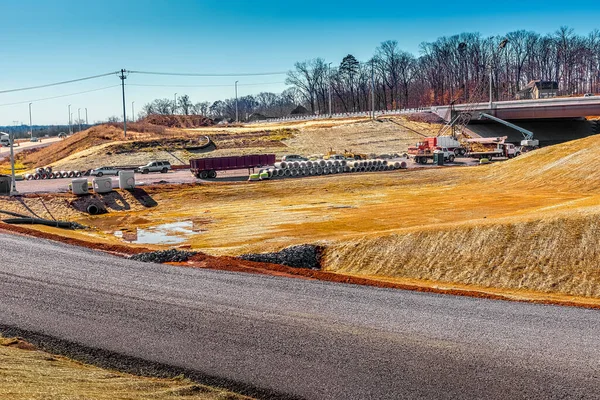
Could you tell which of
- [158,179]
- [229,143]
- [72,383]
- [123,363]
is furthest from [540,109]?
[72,383]

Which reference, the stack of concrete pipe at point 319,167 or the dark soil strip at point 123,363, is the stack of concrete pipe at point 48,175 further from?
the dark soil strip at point 123,363

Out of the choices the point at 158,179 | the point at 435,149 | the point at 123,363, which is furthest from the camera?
the point at 435,149

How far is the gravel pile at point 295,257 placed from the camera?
97.8 feet

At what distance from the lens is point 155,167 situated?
76500 millimetres

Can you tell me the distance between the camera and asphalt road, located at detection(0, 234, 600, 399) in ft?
49.1

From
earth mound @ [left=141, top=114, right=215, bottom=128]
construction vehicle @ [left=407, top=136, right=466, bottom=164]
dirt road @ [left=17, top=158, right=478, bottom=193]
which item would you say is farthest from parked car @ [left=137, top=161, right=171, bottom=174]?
earth mound @ [left=141, top=114, right=215, bottom=128]

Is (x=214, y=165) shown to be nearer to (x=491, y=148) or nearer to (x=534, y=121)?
(x=491, y=148)

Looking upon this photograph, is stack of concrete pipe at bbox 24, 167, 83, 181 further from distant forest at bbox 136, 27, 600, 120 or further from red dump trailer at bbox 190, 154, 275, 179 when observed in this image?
distant forest at bbox 136, 27, 600, 120

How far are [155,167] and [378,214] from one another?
41.5 meters

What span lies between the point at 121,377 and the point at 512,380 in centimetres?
944

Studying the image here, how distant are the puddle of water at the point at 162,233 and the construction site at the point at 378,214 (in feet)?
0.28

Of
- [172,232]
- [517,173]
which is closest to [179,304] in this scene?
[172,232]

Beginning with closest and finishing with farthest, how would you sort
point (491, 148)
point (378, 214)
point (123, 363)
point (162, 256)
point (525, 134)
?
point (123, 363) < point (162, 256) < point (378, 214) < point (491, 148) < point (525, 134)

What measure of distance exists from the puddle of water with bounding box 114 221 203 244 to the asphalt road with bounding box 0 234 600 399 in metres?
12.9
